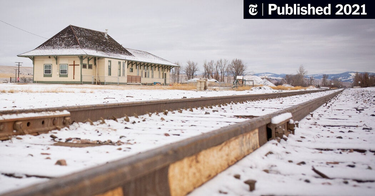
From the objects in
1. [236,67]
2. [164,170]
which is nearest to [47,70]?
[164,170]

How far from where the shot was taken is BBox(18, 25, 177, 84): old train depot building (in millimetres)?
34222

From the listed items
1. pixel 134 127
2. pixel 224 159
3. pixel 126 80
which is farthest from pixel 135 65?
pixel 224 159

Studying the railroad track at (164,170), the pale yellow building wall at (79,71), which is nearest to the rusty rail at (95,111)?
the railroad track at (164,170)

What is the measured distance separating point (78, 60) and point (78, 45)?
6.17 feet

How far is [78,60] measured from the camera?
112 feet

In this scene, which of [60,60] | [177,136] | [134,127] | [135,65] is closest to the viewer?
[177,136]

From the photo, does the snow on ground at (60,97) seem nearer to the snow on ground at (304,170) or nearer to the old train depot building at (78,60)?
the snow on ground at (304,170)

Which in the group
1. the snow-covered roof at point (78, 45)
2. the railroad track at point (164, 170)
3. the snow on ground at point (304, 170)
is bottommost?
the snow on ground at point (304, 170)

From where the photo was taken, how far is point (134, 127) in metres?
5.36

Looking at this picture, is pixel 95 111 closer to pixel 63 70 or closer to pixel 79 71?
pixel 79 71

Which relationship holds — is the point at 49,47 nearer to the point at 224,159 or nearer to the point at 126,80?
the point at 126,80

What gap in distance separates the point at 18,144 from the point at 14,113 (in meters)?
0.96

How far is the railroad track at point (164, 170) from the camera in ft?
4.64

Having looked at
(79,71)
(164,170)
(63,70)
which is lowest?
(164,170)
